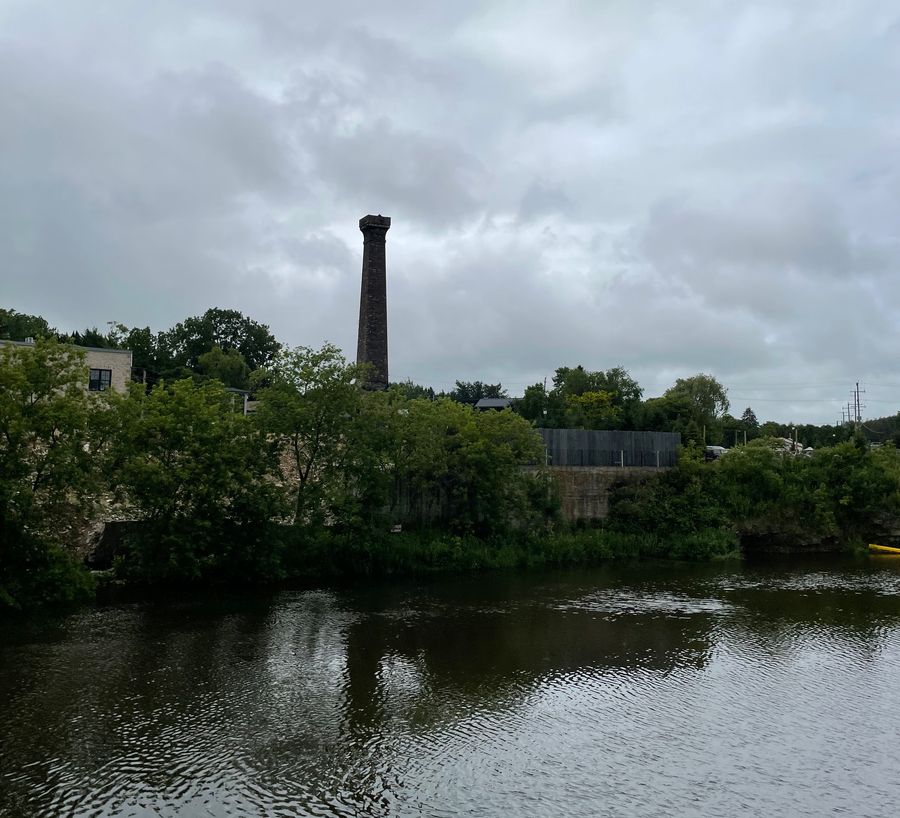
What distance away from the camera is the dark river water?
45.2 ft

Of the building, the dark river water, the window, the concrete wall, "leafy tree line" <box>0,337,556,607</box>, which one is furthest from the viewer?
the window

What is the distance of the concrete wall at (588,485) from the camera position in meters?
45.6

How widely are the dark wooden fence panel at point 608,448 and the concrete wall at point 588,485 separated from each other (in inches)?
27.1

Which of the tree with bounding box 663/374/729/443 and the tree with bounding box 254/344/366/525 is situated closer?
the tree with bounding box 254/344/366/525

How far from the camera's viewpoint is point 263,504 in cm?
3088

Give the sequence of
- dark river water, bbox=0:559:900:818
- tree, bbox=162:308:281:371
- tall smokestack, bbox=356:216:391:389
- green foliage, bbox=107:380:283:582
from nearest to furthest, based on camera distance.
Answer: dark river water, bbox=0:559:900:818
green foliage, bbox=107:380:283:582
tall smokestack, bbox=356:216:391:389
tree, bbox=162:308:281:371

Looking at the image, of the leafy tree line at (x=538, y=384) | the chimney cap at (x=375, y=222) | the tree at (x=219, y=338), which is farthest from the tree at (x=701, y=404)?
the tree at (x=219, y=338)

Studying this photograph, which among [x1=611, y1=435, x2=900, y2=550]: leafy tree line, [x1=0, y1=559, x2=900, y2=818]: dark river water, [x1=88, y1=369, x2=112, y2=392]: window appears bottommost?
[x1=0, y1=559, x2=900, y2=818]: dark river water

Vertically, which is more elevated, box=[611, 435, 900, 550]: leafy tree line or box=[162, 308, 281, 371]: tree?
box=[162, 308, 281, 371]: tree

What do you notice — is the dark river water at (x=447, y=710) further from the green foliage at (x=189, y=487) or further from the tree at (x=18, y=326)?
the tree at (x=18, y=326)

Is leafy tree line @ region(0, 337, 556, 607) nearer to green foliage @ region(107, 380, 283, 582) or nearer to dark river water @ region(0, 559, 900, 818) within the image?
green foliage @ region(107, 380, 283, 582)

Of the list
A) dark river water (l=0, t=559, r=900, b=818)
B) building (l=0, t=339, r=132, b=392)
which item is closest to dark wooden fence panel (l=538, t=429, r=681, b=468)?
dark river water (l=0, t=559, r=900, b=818)

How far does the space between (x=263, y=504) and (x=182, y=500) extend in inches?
119

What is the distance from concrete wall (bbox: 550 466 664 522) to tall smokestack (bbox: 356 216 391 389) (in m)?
15.5
